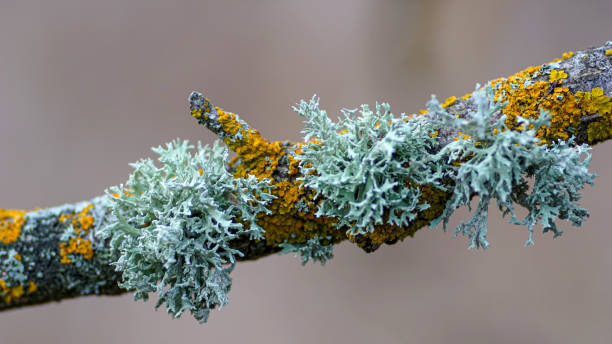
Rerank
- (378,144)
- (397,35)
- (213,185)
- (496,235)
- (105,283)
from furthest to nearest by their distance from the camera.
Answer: (397,35) < (496,235) < (105,283) < (213,185) < (378,144)

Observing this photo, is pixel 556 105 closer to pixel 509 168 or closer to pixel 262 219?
pixel 509 168

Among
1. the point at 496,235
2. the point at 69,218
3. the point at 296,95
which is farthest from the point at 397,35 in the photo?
the point at 69,218

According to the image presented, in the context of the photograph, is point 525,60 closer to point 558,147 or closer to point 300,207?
point 558,147

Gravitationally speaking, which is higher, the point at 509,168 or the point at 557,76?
the point at 557,76

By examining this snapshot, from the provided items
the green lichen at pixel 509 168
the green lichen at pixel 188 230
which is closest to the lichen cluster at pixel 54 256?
the green lichen at pixel 188 230

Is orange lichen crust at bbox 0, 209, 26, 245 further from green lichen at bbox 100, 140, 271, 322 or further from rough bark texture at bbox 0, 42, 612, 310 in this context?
green lichen at bbox 100, 140, 271, 322

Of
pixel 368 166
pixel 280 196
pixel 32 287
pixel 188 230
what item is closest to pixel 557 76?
pixel 368 166
